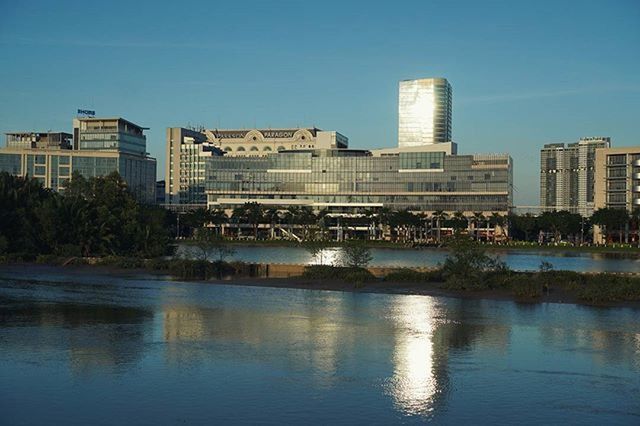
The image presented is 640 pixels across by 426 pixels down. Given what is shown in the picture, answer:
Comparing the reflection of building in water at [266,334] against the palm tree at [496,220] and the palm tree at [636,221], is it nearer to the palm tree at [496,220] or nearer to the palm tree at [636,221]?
the palm tree at [636,221]

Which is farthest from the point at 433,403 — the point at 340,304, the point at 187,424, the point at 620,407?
the point at 340,304

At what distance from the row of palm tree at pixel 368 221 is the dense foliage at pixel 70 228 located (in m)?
92.4

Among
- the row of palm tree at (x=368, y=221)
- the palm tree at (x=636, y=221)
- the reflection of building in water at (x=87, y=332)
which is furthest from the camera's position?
the row of palm tree at (x=368, y=221)

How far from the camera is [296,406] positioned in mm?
23062

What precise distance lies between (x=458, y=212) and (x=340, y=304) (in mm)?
145892

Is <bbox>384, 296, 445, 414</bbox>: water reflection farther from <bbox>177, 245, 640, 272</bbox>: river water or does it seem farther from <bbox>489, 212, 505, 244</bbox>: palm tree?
<bbox>489, 212, 505, 244</bbox>: palm tree

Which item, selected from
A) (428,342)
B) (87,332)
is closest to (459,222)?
(428,342)

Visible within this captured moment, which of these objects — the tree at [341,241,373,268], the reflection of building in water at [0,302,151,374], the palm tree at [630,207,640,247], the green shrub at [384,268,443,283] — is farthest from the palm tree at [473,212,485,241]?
the reflection of building in water at [0,302,151,374]

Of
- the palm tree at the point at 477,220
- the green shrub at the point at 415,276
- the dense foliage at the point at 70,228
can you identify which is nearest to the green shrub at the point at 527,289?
the green shrub at the point at 415,276

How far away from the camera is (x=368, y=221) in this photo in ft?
622

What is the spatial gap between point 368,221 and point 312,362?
161 m

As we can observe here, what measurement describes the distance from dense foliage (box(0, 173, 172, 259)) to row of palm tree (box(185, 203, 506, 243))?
92447mm

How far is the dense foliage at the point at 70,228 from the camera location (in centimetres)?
8012

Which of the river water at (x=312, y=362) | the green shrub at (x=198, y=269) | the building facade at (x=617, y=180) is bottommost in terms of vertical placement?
the river water at (x=312, y=362)
